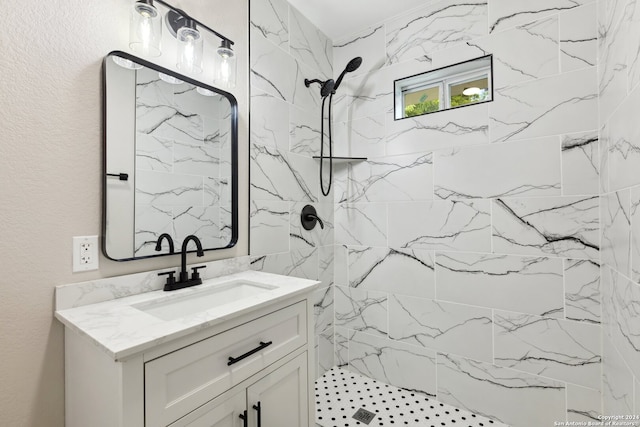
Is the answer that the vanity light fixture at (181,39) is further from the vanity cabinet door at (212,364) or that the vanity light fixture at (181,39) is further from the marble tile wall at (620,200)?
the marble tile wall at (620,200)

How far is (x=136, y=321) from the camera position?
0.88 metres

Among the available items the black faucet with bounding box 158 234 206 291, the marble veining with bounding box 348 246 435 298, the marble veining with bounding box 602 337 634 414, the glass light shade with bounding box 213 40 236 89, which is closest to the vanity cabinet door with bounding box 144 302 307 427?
the black faucet with bounding box 158 234 206 291

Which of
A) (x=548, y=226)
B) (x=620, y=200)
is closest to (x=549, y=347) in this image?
(x=548, y=226)

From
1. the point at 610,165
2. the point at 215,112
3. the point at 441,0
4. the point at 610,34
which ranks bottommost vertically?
the point at 610,165

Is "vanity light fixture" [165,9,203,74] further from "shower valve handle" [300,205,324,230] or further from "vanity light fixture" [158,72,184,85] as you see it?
"shower valve handle" [300,205,324,230]

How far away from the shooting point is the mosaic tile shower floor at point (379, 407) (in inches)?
66.2

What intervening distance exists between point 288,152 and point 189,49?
2.60ft

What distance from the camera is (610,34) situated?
1.25 m

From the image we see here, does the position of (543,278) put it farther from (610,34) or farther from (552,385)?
(610,34)

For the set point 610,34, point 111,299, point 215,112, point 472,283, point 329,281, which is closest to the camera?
point 111,299

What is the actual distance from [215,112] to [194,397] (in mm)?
1240

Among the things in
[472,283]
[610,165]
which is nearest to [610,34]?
[610,165]

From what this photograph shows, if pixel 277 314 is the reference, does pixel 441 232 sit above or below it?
above

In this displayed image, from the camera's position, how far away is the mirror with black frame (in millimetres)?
1133
